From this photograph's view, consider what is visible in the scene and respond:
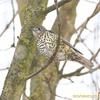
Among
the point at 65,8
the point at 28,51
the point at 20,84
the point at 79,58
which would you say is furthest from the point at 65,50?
the point at 65,8

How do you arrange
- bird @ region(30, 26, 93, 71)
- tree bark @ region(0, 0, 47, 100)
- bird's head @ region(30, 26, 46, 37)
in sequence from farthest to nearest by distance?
bird @ region(30, 26, 93, 71), bird's head @ region(30, 26, 46, 37), tree bark @ region(0, 0, 47, 100)

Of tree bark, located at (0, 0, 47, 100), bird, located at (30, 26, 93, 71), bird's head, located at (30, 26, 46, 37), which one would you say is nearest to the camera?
tree bark, located at (0, 0, 47, 100)

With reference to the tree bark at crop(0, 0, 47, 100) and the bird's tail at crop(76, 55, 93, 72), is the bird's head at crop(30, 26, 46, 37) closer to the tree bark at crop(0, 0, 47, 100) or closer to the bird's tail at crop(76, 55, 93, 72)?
the tree bark at crop(0, 0, 47, 100)

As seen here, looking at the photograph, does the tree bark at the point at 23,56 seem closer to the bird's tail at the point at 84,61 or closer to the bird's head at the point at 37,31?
the bird's head at the point at 37,31

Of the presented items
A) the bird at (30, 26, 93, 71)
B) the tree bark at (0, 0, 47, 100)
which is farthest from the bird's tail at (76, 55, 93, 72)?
the tree bark at (0, 0, 47, 100)

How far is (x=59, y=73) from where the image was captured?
5.70 meters

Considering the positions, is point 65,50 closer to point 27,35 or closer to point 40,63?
point 27,35

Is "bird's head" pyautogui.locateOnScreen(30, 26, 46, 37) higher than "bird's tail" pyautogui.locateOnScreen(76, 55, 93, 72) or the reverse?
higher

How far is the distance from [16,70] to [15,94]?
0.99ft

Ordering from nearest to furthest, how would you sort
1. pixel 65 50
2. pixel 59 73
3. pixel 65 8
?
pixel 65 50 → pixel 59 73 → pixel 65 8

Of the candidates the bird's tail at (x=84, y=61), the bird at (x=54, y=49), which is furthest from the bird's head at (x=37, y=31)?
the bird's tail at (x=84, y=61)

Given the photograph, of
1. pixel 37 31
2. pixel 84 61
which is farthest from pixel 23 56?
pixel 84 61

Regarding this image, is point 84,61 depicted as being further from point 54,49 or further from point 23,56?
point 23,56

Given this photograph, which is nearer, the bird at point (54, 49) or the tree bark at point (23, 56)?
the tree bark at point (23, 56)
